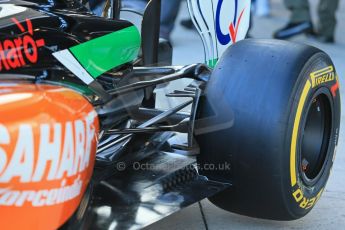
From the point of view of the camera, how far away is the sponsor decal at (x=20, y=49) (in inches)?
92.6

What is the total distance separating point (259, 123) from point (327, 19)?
5.80m

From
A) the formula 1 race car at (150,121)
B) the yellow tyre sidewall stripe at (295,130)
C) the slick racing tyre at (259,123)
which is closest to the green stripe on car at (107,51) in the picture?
the formula 1 race car at (150,121)

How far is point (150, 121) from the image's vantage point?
2863mm

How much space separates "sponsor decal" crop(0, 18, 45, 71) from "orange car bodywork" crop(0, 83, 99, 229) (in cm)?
19

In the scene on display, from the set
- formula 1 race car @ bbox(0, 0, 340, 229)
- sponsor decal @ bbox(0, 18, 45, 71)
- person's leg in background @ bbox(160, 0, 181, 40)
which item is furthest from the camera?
person's leg in background @ bbox(160, 0, 181, 40)

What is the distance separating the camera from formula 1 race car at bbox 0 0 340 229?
6.91 ft

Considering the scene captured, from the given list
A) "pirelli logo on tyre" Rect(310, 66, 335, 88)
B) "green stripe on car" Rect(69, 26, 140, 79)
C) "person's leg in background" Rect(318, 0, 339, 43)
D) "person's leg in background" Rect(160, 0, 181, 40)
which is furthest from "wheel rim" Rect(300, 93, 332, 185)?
"person's leg in background" Rect(318, 0, 339, 43)

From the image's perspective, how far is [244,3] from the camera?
337cm

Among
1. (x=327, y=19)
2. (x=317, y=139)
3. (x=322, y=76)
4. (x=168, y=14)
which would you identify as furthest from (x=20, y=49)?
(x=327, y=19)

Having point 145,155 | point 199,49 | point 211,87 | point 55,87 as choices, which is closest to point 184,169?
point 145,155

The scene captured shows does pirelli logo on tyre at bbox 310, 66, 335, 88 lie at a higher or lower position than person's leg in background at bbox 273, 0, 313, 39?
higher

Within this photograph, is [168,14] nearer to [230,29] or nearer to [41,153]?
[230,29]

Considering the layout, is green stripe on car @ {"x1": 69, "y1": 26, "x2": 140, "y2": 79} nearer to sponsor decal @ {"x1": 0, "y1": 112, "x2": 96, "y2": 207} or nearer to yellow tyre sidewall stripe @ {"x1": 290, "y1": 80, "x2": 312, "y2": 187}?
sponsor decal @ {"x1": 0, "y1": 112, "x2": 96, "y2": 207}

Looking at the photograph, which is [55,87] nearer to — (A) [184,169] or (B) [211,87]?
(B) [211,87]
